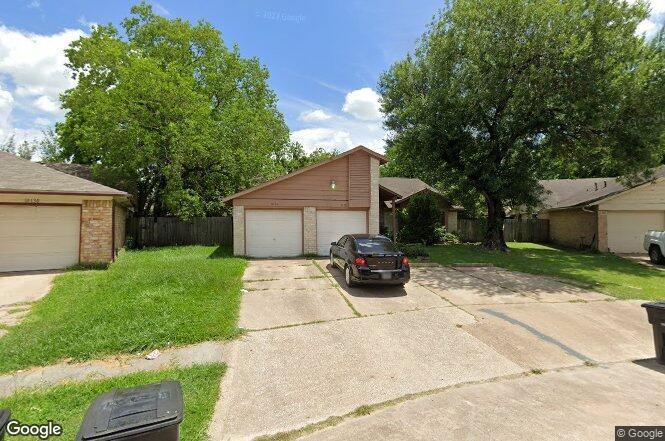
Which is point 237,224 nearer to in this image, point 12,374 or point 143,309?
point 143,309

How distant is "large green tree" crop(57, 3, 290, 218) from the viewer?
19188mm

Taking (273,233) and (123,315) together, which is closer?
(123,315)

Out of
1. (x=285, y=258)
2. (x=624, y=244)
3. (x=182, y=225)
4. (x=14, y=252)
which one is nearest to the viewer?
(x=14, y=252)

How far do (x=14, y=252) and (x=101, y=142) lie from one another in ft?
32.0

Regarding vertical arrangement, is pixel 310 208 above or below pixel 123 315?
above

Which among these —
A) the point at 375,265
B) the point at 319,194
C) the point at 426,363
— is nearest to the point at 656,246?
the point at 375,265

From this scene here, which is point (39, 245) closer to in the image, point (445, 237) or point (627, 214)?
point (445, 237)

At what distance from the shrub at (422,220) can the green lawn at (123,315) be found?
41.4 ft

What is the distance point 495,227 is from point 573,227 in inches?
306

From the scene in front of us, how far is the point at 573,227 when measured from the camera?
2186 cm

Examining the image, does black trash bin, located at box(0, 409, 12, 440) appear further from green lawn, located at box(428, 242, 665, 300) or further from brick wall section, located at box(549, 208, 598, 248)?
brick wall section, located at box(549, 208, 598, 248)

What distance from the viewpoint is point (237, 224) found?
15.3 meters

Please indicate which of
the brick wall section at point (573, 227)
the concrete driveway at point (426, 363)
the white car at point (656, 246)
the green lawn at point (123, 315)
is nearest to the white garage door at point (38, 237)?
the green lawn at point (123, 315)

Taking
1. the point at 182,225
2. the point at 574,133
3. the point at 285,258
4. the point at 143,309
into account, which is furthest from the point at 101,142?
the point at 574,133
